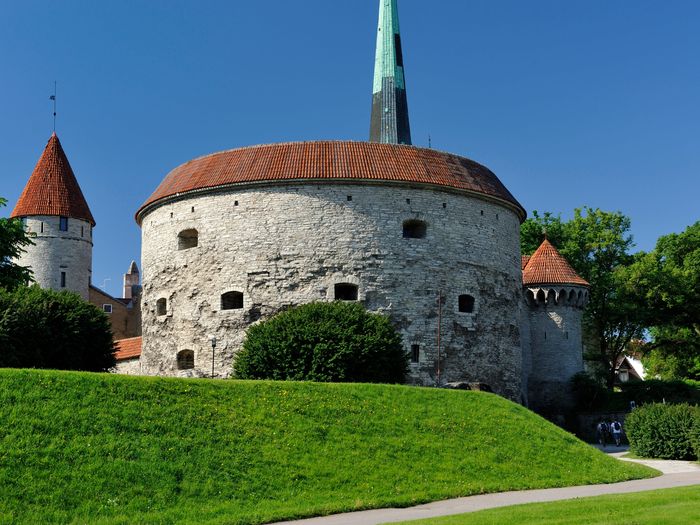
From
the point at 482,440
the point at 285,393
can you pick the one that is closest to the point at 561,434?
the point at 482,440

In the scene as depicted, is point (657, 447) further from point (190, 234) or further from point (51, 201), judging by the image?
point (51, 201)

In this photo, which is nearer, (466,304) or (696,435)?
(696,435)

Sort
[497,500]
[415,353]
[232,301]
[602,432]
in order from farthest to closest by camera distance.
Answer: [602,432] < [232,301] < [415,353] < [497,500]

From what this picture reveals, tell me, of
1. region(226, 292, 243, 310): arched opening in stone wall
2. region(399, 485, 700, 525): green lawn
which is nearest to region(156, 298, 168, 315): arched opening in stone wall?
region(226, 292, 243, 310): arched opening in stone wall

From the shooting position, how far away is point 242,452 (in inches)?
576

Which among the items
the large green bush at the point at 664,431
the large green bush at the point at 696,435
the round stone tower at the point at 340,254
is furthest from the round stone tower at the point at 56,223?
the large green bush at the point at 696,435

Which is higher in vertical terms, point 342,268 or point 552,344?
point 342,268

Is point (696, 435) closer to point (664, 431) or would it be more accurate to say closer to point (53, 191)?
point (664, 431)

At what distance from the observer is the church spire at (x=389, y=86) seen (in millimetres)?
39625

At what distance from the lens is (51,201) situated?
126ft

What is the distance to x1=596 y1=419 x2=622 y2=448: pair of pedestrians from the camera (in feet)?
94.4

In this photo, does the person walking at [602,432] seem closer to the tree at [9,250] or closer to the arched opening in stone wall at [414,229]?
the arched opening in stone wall at [414,229]

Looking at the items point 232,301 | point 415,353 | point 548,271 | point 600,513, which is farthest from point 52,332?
point 548,271

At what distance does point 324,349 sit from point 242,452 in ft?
25.4
